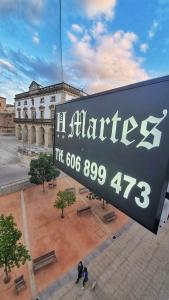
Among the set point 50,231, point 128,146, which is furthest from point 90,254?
point 128,146

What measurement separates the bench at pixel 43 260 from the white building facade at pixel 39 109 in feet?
78.6

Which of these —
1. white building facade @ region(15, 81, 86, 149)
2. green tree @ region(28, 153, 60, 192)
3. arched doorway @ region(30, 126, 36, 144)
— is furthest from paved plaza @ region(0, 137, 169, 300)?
arched doorway @ region(30, 126, 36, 144)

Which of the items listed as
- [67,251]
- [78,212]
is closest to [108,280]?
[67,251]

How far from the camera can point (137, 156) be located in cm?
207

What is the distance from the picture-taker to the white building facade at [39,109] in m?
29.6

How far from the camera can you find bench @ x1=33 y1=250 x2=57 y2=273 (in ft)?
27.9

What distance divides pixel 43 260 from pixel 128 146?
9.36 m

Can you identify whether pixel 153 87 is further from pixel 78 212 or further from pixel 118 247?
pixel 78 212

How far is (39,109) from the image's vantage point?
3297cm

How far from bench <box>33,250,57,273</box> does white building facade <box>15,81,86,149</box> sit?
943 inches

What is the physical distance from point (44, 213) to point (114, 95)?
13.0 metres

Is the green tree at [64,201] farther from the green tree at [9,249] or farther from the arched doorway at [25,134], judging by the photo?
the arched doorway at [25,134]

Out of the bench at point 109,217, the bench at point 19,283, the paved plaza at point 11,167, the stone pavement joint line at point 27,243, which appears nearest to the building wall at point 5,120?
the paved plaza at point 11,167

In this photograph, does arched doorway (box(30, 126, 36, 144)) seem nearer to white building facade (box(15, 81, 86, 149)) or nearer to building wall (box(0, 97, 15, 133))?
white building facade (box(15, 81, 86, 149))
